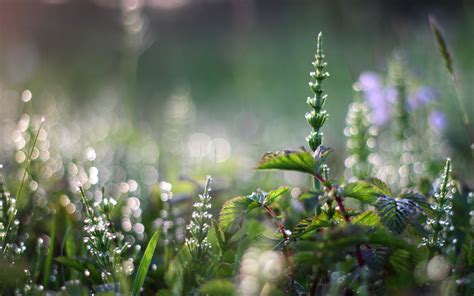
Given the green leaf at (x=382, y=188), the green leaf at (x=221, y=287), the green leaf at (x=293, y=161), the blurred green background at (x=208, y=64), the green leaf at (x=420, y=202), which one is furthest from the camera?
the blurred green background at (x=208, y=64)

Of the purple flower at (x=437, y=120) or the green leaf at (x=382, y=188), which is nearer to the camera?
the green leaf at (x=382, y=188)

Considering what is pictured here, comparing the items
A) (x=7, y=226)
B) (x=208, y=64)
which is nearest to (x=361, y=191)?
(x=7, y=226)

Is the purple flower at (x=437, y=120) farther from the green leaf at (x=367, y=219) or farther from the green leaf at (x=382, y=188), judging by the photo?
the green leaf at (x=367, y=219)

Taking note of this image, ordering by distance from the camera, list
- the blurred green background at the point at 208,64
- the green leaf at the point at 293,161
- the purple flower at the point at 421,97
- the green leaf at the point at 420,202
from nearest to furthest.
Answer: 1. the green leaf at the point at 293,161
2. the green leaf at the point at 420,202
3. the purple flower at the point at 421,97
4. the blurred green background at the point at 208,64

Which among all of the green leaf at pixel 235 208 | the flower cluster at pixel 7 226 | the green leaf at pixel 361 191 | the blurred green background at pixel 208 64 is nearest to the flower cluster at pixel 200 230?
the green leaf at pixel 235 208

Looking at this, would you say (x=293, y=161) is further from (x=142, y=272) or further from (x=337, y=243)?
(x=142, y=272)

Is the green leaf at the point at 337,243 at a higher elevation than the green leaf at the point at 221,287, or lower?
higher

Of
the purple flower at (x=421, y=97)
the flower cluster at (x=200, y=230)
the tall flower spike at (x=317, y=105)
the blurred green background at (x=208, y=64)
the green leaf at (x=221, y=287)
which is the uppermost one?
the blurred green background at (x=208, y=64)
